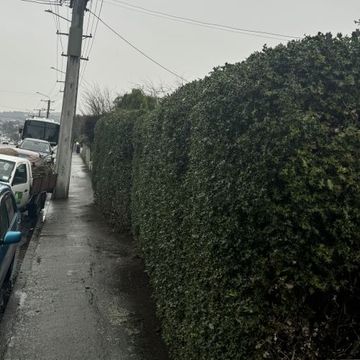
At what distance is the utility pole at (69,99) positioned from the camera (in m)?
17.4

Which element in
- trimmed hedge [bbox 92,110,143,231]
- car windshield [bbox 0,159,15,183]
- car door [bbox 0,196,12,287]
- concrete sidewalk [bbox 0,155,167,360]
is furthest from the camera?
car windshield [bbox 0,159,15,183]

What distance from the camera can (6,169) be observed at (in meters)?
12.3

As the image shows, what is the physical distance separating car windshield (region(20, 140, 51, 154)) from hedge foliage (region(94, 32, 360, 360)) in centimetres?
1992

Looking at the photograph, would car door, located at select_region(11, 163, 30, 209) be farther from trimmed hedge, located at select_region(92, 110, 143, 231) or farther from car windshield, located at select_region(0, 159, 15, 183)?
trimmed hedge, located at select_region(92, 110, 143, 231)

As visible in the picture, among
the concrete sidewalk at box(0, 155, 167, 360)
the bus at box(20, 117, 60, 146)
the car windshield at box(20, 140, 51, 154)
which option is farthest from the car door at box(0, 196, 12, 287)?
the bus at box(20, 117, 60, 146)

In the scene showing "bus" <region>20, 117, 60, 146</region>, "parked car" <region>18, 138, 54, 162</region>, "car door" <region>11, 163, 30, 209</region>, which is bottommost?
"car door" <region>11, 163, 30, 209</region>

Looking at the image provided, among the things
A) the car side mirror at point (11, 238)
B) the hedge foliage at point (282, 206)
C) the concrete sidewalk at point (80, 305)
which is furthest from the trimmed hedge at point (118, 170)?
the hedge foliage at point (282, 206)

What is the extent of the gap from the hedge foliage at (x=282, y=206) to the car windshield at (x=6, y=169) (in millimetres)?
9038

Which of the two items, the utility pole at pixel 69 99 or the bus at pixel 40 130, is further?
the bus at pixel 40 130

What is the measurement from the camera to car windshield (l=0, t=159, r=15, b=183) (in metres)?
11.9

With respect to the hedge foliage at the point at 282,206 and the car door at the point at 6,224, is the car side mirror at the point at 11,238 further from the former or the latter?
the hedge foliage at the point at 282,206

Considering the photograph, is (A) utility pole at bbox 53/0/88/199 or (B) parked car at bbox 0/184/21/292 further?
(A) utility pole at bbox 53/0/88/199

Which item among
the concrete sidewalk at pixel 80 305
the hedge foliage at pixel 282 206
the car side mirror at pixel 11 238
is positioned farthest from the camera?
the car side mirror at pixel 11 238

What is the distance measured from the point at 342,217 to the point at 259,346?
94cm
